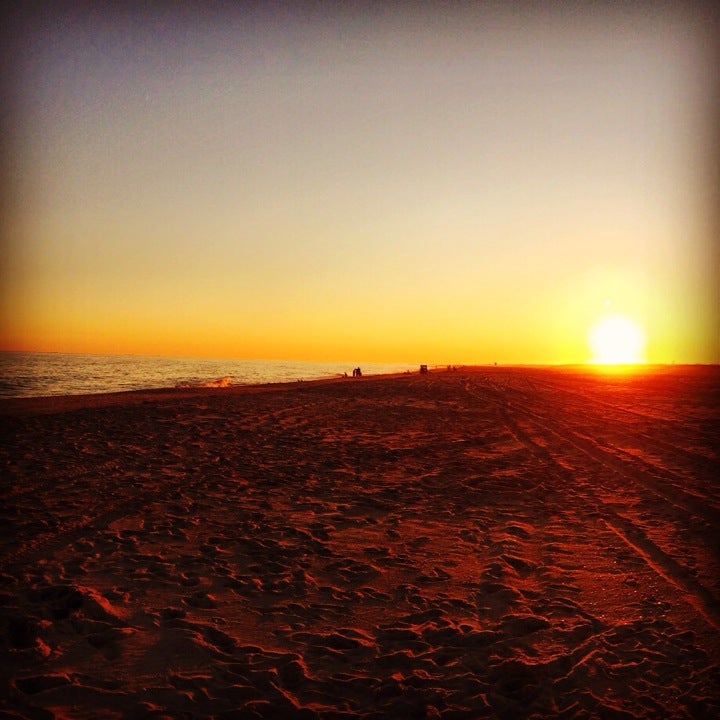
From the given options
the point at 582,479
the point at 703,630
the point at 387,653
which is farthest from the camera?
the point at 582,479

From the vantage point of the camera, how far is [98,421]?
52.4 feet

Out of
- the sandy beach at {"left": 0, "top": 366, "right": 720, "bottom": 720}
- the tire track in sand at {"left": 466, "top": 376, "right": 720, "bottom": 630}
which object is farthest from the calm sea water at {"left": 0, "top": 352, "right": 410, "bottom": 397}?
the tire track in sand at {"left": 466, "top": 376, "right": 720, "bottom": 630}

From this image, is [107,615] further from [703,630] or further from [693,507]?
[693,507]

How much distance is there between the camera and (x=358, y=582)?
5562mm

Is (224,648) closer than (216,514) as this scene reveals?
Yes

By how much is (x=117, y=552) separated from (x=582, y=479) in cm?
832

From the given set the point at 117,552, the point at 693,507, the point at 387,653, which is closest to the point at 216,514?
the point at 117,552

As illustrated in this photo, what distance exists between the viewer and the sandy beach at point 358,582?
374 cm

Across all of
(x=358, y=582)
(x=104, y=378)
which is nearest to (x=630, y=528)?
(x=358, y=582)

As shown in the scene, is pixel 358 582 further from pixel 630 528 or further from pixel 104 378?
pixel 104 378

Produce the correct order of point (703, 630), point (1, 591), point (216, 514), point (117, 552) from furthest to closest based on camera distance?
point (216, 514) < point (117, 552) < point (1, 591) < point (703, 630)

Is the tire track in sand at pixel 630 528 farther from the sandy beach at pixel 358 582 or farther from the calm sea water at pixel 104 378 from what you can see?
the calm sea water at pixel 104 378

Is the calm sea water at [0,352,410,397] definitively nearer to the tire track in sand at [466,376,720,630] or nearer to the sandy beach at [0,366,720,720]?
the sandy beach at [0,366,720,720]

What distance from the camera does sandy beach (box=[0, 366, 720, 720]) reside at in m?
3.74
